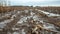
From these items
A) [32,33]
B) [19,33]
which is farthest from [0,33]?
[32,33]

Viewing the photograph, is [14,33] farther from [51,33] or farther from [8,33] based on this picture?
[51,33]

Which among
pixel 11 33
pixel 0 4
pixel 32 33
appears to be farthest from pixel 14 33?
pixel 0 4

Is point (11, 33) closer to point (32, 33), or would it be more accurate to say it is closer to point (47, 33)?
point (32, 33)

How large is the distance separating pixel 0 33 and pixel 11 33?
1.22ft

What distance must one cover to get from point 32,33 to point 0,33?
106 cm

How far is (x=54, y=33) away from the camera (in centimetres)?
630

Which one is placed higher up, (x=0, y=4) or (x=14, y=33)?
(x=14, y=33)

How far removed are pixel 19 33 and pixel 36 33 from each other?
2.01 feet

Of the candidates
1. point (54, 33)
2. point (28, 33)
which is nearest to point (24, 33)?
point (28, 33)

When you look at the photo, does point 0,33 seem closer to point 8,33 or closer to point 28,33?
point 8,33

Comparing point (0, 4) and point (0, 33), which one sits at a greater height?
point (0, 33)

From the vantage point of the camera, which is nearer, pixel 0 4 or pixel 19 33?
pixel 19 33

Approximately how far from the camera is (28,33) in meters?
6.27

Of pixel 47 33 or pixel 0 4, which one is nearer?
pixel 47 33
